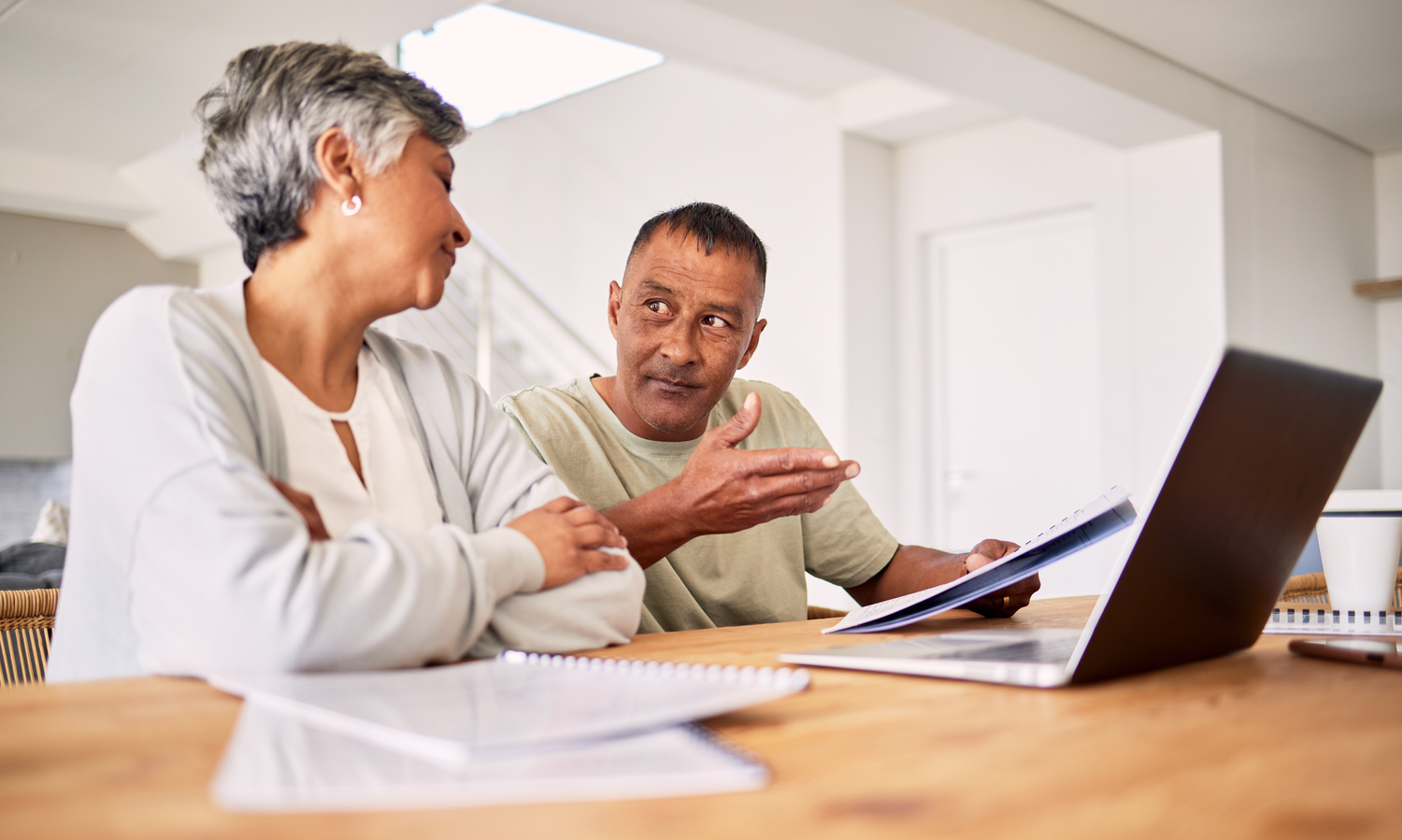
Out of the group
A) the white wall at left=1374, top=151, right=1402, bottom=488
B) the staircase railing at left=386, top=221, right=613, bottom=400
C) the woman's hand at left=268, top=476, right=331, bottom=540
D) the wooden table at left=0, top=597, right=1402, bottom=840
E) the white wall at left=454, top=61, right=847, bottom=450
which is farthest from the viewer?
the staircase railing at left=386, top=221, right=613, bottom=400

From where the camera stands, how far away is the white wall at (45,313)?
22.1 ft

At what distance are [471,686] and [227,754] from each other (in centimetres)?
17

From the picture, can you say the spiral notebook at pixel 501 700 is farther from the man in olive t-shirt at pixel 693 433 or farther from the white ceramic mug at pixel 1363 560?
the white ceramic mug at pixel 1363 560

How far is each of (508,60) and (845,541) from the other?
5015 mm

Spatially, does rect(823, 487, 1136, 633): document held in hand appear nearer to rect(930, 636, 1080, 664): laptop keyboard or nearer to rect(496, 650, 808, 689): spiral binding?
rect(930, 636, 1080, 664): laptop keyboard

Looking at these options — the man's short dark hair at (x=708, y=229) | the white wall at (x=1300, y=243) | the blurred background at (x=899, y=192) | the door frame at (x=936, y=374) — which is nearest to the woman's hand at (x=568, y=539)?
the man's short dark hair at (x=708, y=229)

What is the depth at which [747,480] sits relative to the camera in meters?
1.28

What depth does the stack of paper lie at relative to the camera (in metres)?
0.45

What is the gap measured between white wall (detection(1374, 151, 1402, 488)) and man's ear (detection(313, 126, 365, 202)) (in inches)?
224

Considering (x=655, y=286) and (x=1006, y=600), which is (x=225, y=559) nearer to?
(x=1006, y=600)

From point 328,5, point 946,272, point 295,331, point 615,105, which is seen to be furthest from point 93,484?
point 615,105

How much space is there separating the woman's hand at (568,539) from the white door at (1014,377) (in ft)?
14.2

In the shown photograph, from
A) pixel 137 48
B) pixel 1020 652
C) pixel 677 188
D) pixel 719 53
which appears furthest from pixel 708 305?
pixel 677 188

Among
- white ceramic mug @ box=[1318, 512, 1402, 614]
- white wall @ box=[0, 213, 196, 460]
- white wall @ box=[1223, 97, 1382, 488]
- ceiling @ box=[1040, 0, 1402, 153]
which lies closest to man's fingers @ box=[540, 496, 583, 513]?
white ceramic mug @ box=[1318, 512, 1402, 614]
